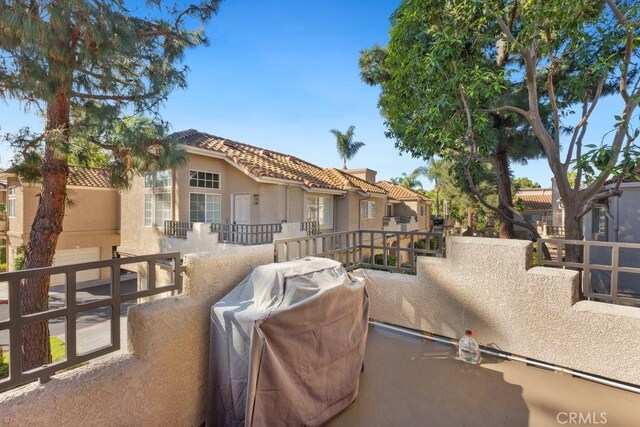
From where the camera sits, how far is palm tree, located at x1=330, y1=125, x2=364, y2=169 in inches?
1045

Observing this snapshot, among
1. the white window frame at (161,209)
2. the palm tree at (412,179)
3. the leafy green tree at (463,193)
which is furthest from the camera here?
the palm tree at (412,179)

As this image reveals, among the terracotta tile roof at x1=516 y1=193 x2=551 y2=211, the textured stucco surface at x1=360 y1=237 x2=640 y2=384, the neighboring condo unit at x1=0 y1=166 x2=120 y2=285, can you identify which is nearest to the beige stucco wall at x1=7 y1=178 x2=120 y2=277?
the neighboring condo unit at x1=0 y1=166 x2=120 y2=285

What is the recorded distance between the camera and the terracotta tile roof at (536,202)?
33.3 metres

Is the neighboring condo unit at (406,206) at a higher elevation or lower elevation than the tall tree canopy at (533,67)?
lower

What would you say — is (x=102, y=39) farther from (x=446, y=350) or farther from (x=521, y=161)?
(x=521, y=161)

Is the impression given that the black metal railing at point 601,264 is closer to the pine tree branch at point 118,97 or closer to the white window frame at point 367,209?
the pine tree branch at point 118,97

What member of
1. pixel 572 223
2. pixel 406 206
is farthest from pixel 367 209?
pixel 572 223

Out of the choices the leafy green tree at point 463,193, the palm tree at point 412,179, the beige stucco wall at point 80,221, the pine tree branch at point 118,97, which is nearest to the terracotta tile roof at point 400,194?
the leafy green tree at point 463,193

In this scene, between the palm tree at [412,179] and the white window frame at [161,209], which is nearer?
the white window frame at [161,209]

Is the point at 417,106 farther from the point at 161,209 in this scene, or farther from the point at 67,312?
the point at 161,209

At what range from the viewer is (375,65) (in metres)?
12.1

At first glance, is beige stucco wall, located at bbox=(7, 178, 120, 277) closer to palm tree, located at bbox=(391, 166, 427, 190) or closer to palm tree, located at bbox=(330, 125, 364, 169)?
palm tree, located at bbox=(330, 125, 364, 169)

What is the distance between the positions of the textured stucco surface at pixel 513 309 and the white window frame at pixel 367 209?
13.7 metres

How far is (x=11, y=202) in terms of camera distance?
1897 cm
